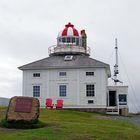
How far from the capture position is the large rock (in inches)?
836

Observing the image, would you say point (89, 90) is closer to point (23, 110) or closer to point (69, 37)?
point (69, 37)

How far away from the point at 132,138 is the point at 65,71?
89.5 feet

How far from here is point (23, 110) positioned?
70.4 feet

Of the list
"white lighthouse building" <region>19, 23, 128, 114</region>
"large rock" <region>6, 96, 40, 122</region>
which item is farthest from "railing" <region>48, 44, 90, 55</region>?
"large rock" <region>6, 96, 40, 122</region>

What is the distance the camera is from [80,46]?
49.0m

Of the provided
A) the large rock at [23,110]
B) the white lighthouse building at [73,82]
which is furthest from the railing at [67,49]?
the large rock at [23,110]

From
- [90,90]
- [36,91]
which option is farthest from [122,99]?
[36,91]

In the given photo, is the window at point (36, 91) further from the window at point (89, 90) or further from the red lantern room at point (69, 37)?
the red lantern room at point (69, 37)

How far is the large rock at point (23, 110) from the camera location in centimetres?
2123

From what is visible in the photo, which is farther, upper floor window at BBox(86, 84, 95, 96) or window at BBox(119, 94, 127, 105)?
window at BBox(119, 94, 127, 105)

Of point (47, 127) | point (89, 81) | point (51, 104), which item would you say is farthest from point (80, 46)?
point (47, 127)

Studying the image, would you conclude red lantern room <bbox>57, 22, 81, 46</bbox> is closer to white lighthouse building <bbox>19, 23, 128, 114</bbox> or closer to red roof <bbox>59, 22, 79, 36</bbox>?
red roof <bbox>59, 22, 79, 36</bbox>

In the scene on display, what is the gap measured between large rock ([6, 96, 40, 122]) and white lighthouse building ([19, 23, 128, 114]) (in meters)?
23.0

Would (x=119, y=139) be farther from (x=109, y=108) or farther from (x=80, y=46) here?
(x=80, y=46)
